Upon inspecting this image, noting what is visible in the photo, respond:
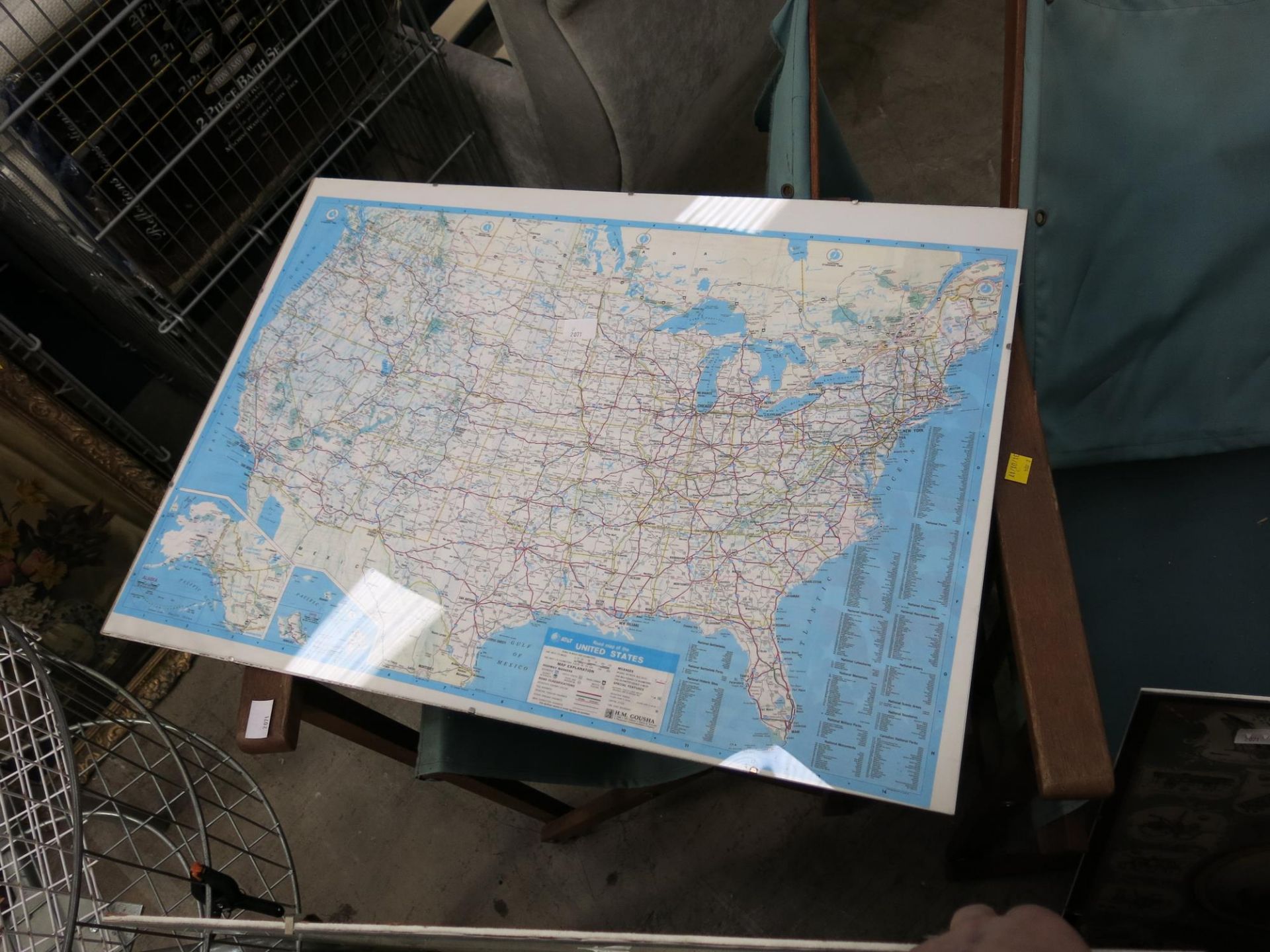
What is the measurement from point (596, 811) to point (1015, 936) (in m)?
0.89

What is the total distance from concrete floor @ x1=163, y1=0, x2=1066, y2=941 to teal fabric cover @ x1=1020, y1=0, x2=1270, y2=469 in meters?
0.78

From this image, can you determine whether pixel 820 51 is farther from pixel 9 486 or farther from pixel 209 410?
pixel 9 486

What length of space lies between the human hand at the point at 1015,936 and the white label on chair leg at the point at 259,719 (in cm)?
69

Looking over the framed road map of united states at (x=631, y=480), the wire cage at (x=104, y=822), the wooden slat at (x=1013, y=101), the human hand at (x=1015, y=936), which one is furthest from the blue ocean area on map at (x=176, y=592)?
the wooden slat at (x=1013, y=101)

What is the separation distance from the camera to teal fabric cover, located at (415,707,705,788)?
3.45 ft

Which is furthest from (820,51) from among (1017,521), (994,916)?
(994,916)

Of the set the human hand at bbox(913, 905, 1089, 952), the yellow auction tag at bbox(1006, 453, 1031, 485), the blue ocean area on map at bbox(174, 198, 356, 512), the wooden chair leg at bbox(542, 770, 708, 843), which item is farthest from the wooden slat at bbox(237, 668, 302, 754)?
the yellow auction tag at bbox(1006, 453, 1031, 485)

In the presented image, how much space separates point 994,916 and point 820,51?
90.3 inches

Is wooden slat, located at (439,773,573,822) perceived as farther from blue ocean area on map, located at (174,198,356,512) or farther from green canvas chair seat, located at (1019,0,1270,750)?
green canvas chair seat, located at (1019,0,1270,750)

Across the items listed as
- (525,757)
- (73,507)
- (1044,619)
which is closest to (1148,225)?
(1044,619)

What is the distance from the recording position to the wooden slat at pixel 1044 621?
28.7 inches

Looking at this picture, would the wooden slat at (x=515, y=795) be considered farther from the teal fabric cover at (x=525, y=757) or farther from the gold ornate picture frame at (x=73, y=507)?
the gold ornate picture frame at (x=73, y=507)

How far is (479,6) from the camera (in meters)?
2.21

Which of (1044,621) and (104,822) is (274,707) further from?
(104,822)
